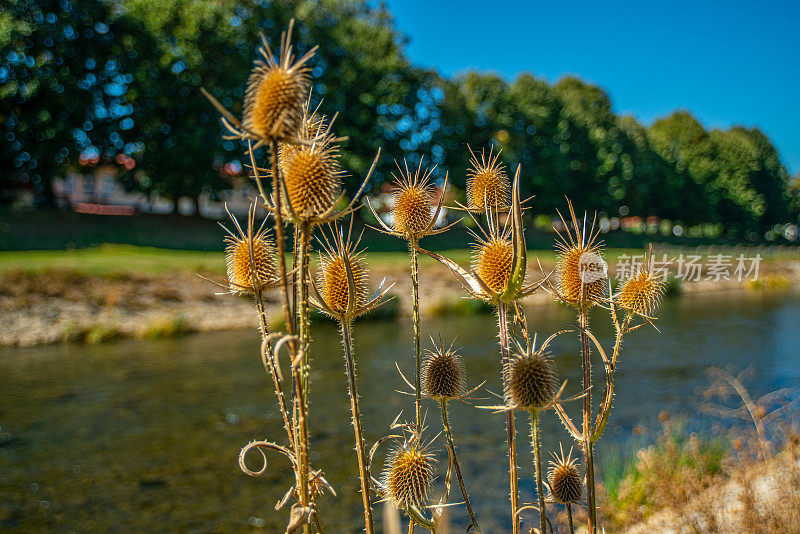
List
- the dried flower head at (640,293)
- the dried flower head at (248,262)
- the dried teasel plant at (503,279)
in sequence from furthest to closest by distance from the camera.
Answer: the dried flower head at (640,293)
the dried flower head at (248,262)
the dried teasel plant at (503,279)

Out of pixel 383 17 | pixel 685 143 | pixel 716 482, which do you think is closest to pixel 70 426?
pixel 716 482

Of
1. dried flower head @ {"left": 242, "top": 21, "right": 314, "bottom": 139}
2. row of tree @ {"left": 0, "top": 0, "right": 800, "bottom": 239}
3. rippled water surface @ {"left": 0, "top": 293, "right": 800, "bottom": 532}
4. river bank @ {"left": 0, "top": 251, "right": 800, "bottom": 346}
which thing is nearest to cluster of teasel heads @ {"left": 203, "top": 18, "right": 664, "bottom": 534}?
dried flower head @ {"left": 242, "top": 21, "right": 314, "bottom": 139}

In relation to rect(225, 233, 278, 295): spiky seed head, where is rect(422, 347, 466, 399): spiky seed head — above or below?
below

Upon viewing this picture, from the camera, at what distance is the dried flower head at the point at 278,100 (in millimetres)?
1180

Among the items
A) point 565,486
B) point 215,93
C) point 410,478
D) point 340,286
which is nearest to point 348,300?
point 340,286

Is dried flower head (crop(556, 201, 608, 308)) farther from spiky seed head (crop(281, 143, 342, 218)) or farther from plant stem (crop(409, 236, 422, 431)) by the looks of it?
spiky seed head (crop(281, 143, 342, 218))

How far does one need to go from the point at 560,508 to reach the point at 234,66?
29.5 m

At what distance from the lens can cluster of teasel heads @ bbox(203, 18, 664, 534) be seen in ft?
3.95

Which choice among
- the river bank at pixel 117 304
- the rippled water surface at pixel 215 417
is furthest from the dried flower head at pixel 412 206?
the river bank at pixel 117 304

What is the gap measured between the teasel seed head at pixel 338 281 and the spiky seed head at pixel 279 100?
33 centimetres

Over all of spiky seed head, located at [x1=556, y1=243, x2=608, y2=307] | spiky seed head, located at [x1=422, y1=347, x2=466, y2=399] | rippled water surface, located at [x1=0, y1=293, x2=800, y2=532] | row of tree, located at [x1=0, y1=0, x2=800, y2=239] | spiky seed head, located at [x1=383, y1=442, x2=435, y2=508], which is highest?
row of tree, located at [x1=0, y1=0, x2=800, y2=239]

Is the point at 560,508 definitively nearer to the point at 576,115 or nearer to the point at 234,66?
the point at 234,66

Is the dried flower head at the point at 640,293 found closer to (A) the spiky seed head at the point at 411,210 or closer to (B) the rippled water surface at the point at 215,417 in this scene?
(A) the spiky seed head at the point at 411,210

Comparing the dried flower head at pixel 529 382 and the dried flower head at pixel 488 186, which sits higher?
Result: the dried flower head at pixel 488 186
